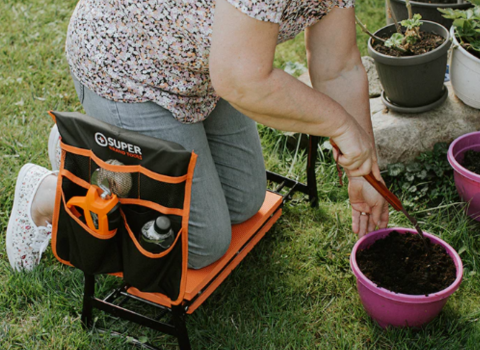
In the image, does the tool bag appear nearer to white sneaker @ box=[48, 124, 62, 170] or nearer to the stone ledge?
white sneaker @ box=[48, 124, 62, 170]

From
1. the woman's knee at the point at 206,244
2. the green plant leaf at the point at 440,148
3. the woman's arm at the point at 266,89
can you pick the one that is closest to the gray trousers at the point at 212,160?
the woman's knee at the point at 206,244

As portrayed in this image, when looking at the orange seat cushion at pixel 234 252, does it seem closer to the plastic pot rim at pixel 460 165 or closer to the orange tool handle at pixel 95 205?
the orange tool handle at pixel 95 205

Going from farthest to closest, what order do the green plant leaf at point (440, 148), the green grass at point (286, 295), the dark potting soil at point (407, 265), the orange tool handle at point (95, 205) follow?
the green plant leaf at point (440, 148) < the green grass at point (286, 295) < the dark potting soil at point (407, 265) < the orange tool handle at point (95, 205)

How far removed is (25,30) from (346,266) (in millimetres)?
2982

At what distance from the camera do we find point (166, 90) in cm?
191

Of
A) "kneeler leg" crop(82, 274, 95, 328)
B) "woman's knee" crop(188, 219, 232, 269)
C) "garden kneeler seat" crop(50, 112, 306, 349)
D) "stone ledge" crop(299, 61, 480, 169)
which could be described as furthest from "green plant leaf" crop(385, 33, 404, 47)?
"kneeler leg" crop(82, 274, 95, 328)

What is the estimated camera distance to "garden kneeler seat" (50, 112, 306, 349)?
1573mm

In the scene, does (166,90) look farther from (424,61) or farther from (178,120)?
(424,61)

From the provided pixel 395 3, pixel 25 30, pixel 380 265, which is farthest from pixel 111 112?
pixel 25 30

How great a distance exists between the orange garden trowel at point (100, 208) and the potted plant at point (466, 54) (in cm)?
177

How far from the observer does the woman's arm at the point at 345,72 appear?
1.83m

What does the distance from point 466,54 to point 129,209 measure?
5.67 feet

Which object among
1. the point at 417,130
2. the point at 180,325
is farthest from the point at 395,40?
the point at 180,325

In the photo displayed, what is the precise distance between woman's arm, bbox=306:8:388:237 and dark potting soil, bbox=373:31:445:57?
0.74m
